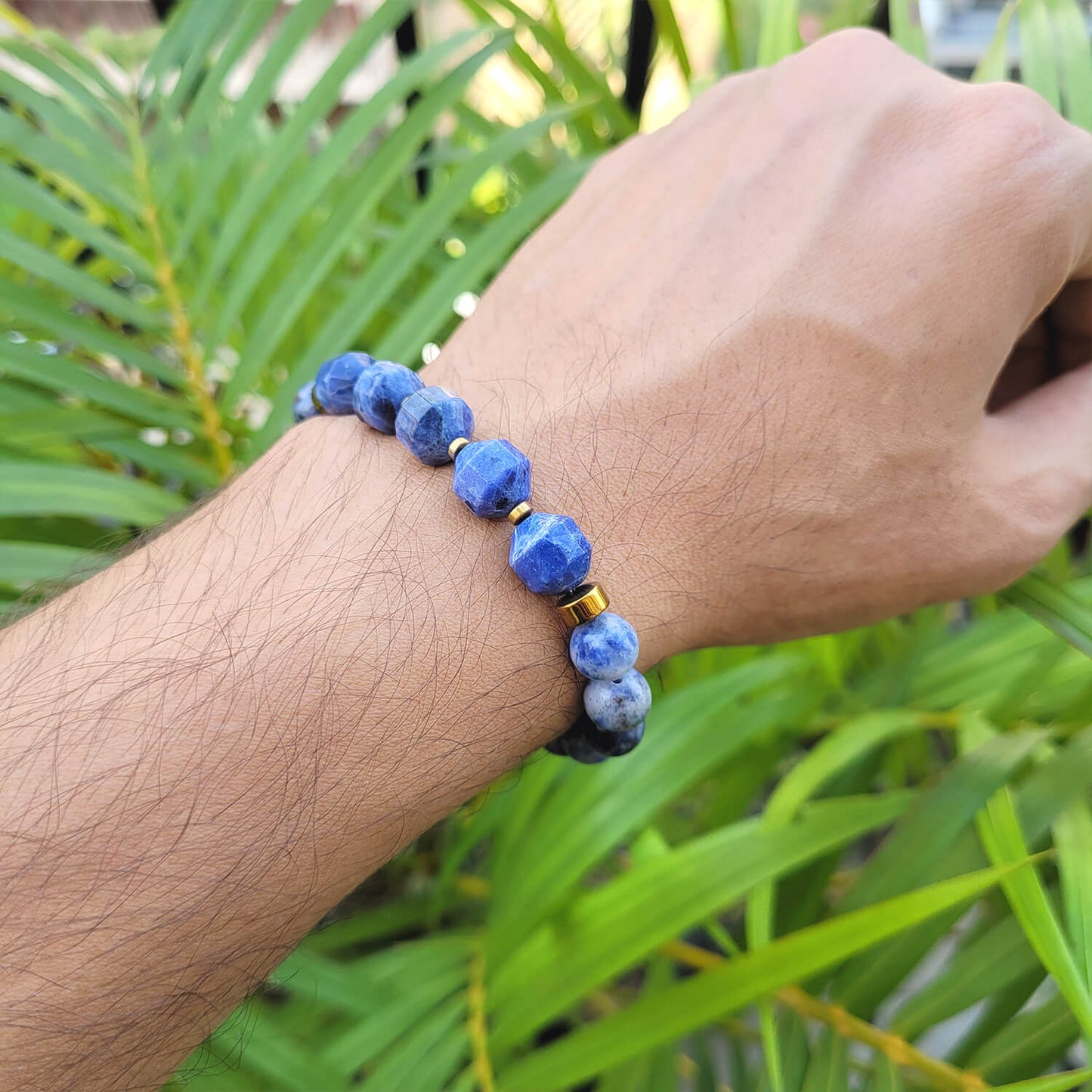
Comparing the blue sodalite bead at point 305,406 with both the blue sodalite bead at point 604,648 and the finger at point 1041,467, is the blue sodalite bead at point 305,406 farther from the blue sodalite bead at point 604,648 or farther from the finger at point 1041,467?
the finger at point 1041,467

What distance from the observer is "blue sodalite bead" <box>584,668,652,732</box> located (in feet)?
1.35

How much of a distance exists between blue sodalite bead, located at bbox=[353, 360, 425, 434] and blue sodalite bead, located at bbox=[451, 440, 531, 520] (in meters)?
0.05

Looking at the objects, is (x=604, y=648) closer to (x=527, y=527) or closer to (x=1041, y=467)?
(x=527, y=527)

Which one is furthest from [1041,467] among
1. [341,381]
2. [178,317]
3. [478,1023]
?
[178,317]

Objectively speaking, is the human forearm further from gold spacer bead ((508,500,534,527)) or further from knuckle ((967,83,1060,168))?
knuckle ((967,83,1060,168))

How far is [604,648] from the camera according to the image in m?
0.40

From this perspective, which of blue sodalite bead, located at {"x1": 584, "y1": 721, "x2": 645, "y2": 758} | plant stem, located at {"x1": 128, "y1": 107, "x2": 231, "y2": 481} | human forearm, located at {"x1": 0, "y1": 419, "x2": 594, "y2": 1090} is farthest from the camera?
plant stem, located at {"x1": 128, "y1": 107, "x2": 231, "y2": 481}

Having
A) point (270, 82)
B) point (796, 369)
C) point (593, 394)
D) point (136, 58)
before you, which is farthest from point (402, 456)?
point (136, 58)

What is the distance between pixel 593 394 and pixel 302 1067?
1.43 feet

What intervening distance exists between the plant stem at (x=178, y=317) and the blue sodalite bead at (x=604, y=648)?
0.42 metres

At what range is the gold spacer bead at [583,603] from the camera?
1.32 ft

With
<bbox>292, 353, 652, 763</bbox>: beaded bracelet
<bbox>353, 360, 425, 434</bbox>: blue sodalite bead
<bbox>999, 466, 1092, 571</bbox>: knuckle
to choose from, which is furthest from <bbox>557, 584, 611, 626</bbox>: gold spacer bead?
<bbox>999, 466, 1092, 571</bbox>: knuckle

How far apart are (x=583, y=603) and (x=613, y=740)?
94 mm

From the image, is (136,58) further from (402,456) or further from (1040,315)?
(1040,315)
